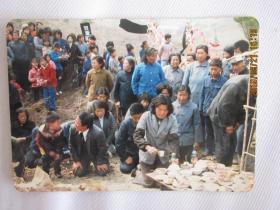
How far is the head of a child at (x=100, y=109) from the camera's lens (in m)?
0.92

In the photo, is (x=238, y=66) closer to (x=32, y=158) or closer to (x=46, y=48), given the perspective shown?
(x=46, y=48)

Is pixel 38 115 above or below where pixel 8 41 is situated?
below

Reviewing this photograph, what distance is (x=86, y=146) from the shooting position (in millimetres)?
948

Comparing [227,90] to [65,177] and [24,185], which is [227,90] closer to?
[65,177]

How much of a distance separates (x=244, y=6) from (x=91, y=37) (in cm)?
42

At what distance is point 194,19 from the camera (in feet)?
2.93

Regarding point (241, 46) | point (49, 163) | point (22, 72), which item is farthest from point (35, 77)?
point (241, 46)

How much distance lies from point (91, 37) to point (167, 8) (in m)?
0.22

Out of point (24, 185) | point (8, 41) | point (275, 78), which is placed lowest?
point (24, 185)

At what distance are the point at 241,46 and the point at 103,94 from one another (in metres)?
0.39

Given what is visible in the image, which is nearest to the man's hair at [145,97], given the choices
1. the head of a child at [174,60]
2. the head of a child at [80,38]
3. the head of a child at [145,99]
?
the head of a child at [145,99]

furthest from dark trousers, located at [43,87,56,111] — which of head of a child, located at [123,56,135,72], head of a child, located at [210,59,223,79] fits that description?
head of a child, located at [210,59,223,79]

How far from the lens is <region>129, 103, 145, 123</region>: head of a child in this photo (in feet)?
3.02

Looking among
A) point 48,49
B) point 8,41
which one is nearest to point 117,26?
point 48,49
